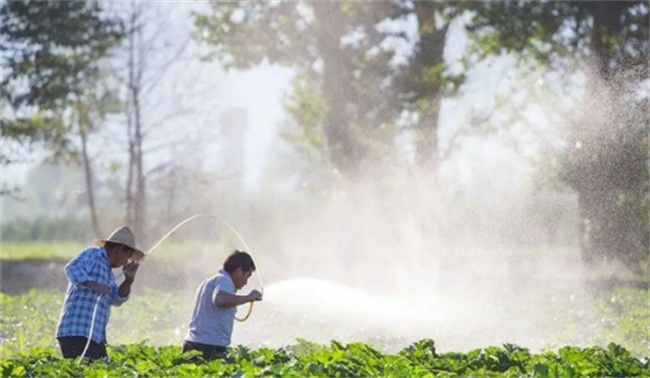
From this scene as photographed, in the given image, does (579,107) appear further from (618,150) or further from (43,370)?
(43,370)

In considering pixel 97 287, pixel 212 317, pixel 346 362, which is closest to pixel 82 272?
pixel 97 287

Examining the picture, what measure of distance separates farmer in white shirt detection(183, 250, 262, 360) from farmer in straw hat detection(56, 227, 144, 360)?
673mm

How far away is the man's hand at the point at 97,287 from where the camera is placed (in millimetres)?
11273

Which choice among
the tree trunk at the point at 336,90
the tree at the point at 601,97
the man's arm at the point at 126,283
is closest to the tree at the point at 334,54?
the tree trunk at the point at 336,90

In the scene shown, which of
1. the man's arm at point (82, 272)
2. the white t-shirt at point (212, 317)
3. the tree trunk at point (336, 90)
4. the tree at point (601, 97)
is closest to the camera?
the man's arm at point (82, 272)

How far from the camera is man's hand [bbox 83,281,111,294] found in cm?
1127

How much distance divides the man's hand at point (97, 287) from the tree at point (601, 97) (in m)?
17.2

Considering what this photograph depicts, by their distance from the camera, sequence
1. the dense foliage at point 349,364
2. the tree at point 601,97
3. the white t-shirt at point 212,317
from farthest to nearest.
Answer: the tree at point 601,97 → the white t-shirt at point 212,317 → the dense foliage at point 349,364

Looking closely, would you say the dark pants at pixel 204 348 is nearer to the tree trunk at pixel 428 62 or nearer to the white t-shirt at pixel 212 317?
the white t-shirt at pixel 212 317

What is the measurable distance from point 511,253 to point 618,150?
161 inches

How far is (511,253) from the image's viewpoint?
30109mm

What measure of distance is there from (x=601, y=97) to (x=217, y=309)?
17973 mm

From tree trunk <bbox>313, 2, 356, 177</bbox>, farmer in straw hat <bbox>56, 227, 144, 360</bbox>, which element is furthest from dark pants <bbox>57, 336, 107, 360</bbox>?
tree trunk <bbox>313, 2, 356, 177</bbox>

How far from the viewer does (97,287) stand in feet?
37.0
